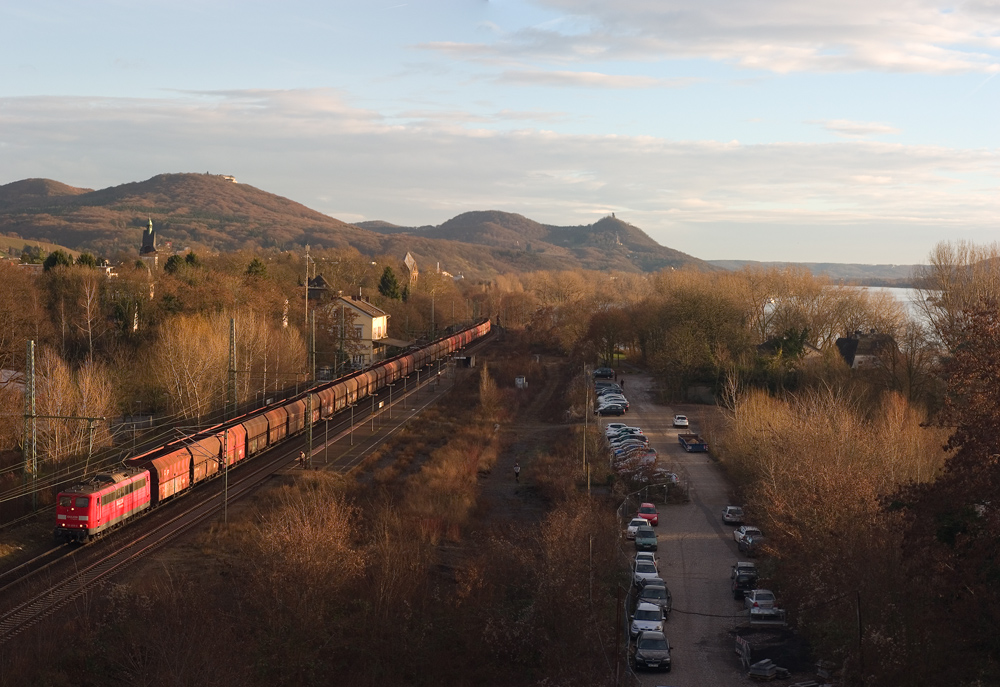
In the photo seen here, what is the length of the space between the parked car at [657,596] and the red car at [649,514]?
25.3 ft

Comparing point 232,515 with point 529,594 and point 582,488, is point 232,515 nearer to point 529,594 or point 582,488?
point 529,594

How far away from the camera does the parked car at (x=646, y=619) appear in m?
21.5

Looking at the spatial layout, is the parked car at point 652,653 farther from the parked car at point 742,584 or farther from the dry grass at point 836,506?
the parked car at point 742,584

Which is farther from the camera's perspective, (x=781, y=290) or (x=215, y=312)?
(x=781, y=290)

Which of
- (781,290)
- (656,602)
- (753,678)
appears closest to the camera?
(753,678)

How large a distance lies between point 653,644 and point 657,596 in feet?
10.7

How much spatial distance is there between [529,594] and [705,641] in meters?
5.13

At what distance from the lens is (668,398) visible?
60094mm

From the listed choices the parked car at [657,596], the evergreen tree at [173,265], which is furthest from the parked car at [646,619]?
the evergreen tree at [173,265]

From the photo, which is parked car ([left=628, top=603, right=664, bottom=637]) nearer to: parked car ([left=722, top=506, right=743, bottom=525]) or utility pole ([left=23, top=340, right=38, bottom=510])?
parked car ([left=722, top=506, right=743, bottom=525])

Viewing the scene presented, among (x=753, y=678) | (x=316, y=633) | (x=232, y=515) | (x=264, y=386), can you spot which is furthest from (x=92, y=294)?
(x=753, y=678)

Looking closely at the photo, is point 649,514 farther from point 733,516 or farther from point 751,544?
point 751,544

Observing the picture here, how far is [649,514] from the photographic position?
31984 millimetres

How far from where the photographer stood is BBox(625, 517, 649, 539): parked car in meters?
30.1
